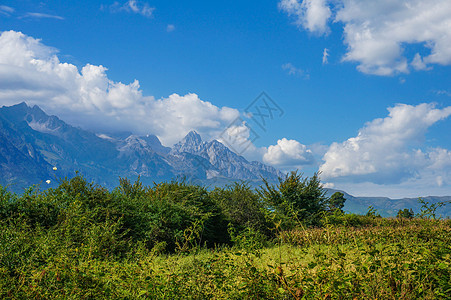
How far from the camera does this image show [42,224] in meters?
10.1

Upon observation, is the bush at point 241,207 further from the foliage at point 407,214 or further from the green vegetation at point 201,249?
the foliage at point 407,214

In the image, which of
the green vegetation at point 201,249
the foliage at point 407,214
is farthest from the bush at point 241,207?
the foliage at point 407,214

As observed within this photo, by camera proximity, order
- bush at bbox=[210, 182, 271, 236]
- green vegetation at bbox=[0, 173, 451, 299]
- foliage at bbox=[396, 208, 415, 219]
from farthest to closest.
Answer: bush at bbox=[210, 182, 271, 236] < foliage at bbox=[396, 208, 415, 219] < green vegetation at bbox=[0, 173, 451, 299]

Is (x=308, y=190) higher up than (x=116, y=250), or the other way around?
(x=308, y=190)

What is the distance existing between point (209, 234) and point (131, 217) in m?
3.69

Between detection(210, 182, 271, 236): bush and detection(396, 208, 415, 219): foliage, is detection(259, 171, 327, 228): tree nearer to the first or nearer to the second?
detection(210, 182, 271, 236): bush

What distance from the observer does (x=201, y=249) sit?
11.5 metres

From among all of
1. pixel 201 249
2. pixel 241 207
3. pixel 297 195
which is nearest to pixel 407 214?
pixel 297 195

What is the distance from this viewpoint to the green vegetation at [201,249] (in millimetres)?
3848

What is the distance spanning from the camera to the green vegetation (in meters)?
3.85

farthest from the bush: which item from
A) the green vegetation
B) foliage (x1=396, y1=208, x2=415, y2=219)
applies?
foliage (x1=396, y1=208, x2=415, y2=219)

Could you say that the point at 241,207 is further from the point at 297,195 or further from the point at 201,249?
the point at 201,249

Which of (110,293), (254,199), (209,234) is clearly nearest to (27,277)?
(110,293)

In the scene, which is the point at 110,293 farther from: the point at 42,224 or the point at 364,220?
the point at 364,220
